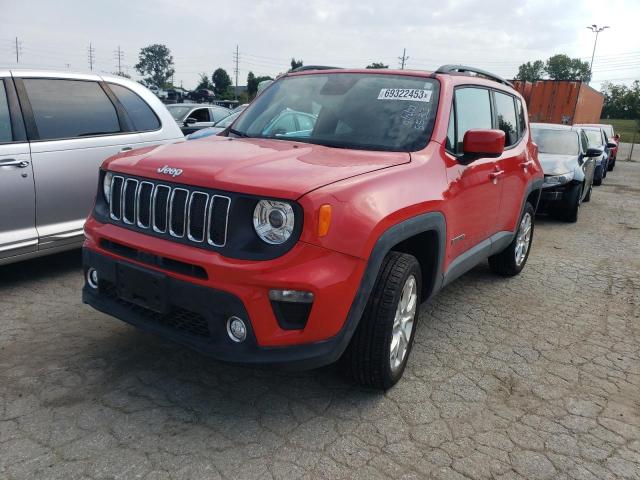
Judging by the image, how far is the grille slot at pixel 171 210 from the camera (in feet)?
8.32

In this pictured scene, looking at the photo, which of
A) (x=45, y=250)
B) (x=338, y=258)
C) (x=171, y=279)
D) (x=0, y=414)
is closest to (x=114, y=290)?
(x=171, y=279)

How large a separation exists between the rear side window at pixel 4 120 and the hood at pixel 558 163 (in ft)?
24.6

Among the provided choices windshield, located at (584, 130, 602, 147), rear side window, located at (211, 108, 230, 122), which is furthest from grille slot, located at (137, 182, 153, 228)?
windshield, located at (584, 130, 602, 147)

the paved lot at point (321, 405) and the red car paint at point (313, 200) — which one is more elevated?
the red car paint at point (313, 200)

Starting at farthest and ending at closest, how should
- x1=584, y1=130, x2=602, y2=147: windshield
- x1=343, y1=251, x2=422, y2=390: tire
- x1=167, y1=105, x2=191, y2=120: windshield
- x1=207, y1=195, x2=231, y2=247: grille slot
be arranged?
x1=584, y1=130, x2=602, y2=147: windshield, x1=167, y1=105, x2=191, y2=120: windshield, x1=343, y1=251, x2=422, y2=390: tire, x1=207, y1=195, x2=231, y2=247: grille slot

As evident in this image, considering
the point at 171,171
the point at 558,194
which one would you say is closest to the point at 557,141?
the point at 558,194

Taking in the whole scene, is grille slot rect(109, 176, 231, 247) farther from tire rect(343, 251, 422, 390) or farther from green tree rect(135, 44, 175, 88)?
green tree rect(135, 44, 175, 88)

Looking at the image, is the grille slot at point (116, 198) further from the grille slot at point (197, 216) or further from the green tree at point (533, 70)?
the green tree at point (533, 70)

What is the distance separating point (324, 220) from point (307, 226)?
84 mm

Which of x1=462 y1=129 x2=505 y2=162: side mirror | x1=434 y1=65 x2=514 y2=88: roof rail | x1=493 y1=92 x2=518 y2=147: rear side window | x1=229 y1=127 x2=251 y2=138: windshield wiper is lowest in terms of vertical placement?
x1=229 y1=127 x2=251 y2=138: windshield wiper

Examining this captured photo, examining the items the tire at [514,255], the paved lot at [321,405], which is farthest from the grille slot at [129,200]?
the tire at [514,255]

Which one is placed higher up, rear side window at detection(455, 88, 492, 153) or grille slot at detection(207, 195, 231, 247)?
rear side window at detection(455, 88, 492, 153)

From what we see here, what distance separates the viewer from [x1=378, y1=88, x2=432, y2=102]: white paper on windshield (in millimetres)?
3525

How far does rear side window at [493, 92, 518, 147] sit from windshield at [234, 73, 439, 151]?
1.23 m
